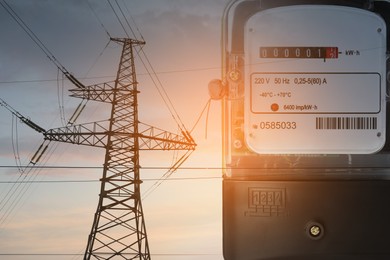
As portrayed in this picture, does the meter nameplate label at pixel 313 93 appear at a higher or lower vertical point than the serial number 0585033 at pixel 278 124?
higher

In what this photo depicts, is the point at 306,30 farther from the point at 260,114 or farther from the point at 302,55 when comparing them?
the point at 260,114

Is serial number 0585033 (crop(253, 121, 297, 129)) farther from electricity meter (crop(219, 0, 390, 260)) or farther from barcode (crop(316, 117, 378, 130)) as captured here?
barcode (crop(316, 117, 378, 130))

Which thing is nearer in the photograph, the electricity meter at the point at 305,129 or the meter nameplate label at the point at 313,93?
the electricity meter at the point at 305,129

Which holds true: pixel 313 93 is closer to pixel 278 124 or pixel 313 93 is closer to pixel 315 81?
pixel 315 81

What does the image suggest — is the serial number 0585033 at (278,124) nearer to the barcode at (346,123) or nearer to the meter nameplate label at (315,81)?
the meter nameplate label at (315,81)

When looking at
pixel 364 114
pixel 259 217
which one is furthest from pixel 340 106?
pixel 259 217

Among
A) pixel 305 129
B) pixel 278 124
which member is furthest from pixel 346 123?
pixel 278 124

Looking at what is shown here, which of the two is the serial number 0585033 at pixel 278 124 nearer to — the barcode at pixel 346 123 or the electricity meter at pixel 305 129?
the electricity meter at pixel 305 129

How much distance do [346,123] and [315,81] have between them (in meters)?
0.33

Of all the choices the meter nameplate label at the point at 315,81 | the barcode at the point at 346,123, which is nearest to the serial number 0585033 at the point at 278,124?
the meter nameplate label at the point at 315,81

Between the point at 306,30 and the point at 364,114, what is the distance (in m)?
0.64

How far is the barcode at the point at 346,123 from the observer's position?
348 centimetres

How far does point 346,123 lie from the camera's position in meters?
3.48

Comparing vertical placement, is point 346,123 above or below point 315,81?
below
